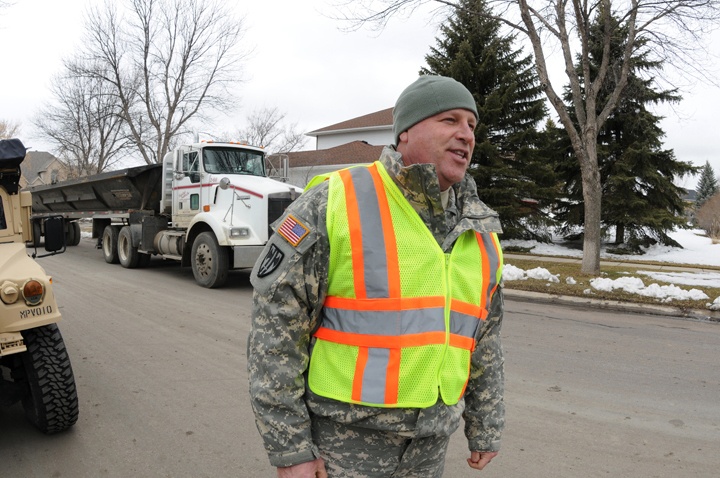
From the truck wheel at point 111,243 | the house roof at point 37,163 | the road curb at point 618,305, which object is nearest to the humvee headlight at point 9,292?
the road curb at point 618,305

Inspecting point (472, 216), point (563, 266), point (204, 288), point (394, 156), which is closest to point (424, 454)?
point (472, 216)

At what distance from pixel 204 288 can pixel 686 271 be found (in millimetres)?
10667

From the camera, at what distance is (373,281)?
4.99ft

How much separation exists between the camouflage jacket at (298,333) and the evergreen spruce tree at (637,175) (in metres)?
18.7

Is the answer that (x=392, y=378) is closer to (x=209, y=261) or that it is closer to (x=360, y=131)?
(x=209, y=261)

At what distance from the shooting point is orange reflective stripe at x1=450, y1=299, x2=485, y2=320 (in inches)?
63.1

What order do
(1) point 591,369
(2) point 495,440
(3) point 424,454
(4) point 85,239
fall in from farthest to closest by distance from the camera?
(4) point 85,239, (1) point 591,369, (2) point 495,440, (3) point 424,454

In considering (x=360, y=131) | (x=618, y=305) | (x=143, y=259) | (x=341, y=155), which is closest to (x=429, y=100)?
(x=618, y=305)

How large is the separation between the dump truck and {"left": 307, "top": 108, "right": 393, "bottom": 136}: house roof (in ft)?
70.5

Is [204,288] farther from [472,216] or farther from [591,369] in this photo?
[472,216]

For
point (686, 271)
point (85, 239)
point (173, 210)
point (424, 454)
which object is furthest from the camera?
point (85, 239)

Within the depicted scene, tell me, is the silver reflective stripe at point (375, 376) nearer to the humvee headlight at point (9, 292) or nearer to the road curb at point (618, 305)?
the humvee headlight at point (9, 292)

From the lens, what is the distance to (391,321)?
1.51m

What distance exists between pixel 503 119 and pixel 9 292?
17.6 meters
